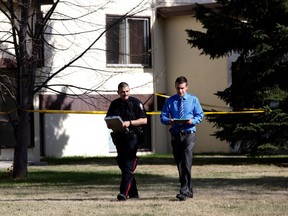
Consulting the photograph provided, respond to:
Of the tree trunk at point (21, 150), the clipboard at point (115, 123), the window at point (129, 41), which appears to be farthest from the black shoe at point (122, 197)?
the window at point (129, 41)

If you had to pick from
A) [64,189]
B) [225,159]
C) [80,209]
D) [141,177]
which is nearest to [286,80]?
[225,159]

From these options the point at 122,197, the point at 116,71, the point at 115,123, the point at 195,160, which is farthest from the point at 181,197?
the point at 116,71

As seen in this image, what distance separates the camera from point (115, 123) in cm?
1461

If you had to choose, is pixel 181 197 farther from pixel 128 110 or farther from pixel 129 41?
pixel 129 41

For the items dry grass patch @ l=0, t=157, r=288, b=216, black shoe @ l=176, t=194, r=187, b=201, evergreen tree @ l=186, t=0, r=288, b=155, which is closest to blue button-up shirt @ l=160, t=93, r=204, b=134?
black shoe @ l=176, t=194, r=187, b=201

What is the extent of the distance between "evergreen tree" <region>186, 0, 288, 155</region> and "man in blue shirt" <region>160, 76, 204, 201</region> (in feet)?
26.4

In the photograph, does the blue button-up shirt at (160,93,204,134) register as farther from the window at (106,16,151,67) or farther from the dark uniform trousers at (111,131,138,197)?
the window at (106,16,151,67)

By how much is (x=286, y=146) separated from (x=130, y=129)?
873 cm

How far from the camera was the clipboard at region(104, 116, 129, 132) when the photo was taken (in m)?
14.5

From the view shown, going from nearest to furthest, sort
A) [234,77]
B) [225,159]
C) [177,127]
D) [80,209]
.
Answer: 1. [80,209]
2. [177,127]
3. [234,77]
4. [225,159]

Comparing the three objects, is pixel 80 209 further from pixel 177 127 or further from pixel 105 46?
pixel 105 46

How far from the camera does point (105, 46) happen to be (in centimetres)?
2803

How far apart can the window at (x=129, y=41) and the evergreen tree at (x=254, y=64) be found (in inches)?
203

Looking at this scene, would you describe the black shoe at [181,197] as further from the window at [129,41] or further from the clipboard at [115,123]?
the window at [129,41]
